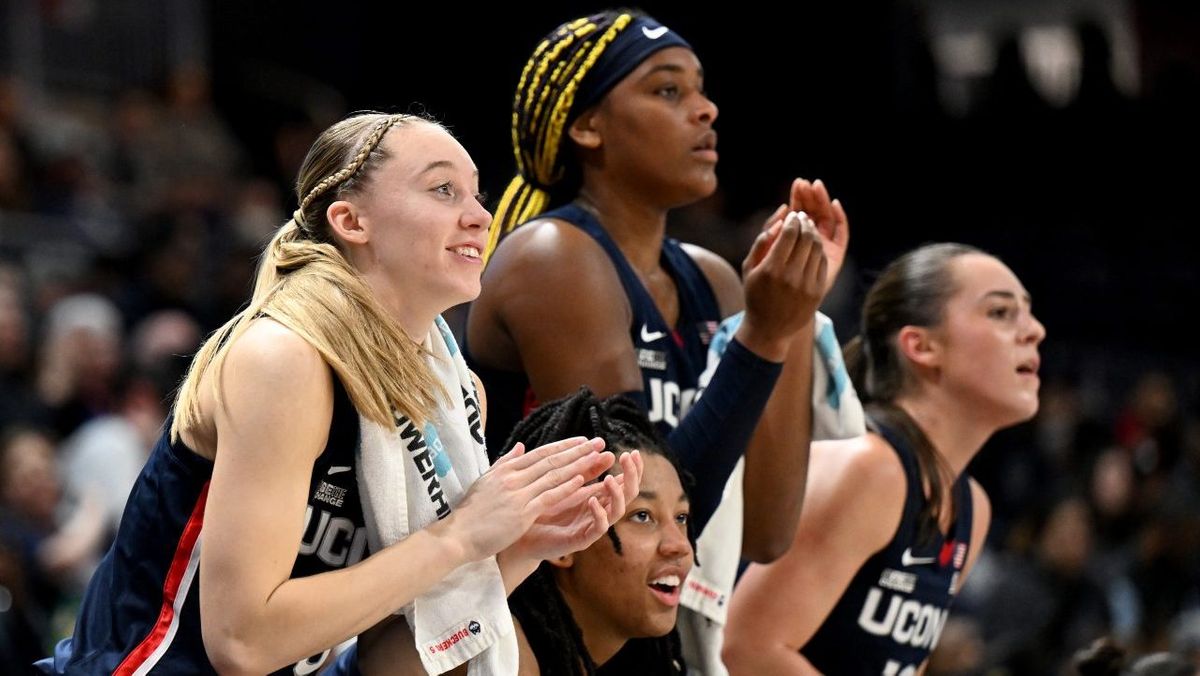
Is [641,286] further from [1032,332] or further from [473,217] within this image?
[1032,332]

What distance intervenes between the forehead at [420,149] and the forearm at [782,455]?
2.94 ft

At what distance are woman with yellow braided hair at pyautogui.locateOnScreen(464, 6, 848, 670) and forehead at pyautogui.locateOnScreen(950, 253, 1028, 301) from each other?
0.57m

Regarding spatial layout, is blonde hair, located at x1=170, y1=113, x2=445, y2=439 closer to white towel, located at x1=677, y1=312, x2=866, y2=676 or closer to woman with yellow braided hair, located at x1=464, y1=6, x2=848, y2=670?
woman with yellow braided hair, located at x1=464, y1=6, x2=848, y2=670

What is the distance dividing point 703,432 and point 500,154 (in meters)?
7.85

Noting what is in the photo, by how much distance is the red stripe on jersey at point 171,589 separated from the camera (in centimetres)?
235

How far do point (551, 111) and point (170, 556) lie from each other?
130 centimetres

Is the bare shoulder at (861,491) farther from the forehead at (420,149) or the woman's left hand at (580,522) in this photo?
the forehead at (420,149)

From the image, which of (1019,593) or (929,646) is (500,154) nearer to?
(1019,593)

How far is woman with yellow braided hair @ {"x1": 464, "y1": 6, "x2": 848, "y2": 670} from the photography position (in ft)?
9.57

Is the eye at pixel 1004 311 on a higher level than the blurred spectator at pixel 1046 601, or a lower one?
higher

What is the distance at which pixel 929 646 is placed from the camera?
3.54 metres

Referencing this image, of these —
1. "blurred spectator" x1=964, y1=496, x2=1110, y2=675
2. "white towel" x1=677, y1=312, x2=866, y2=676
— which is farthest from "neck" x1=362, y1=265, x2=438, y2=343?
"blurred spectator" x1=964, y1=496, x2=1110, y2=675

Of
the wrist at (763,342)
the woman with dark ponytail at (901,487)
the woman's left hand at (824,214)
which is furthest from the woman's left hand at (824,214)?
the woman with dark ponytail at (901,487)

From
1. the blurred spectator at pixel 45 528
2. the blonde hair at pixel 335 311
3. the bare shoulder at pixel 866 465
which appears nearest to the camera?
the blonde hair at pixel 335 311
